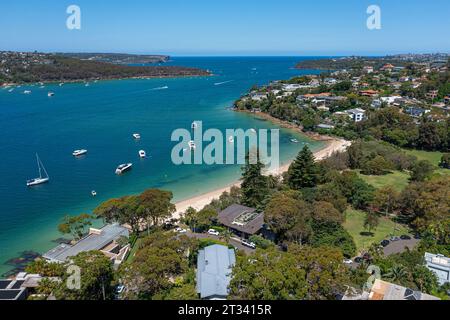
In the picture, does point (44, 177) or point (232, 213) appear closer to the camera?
point (232, 213)

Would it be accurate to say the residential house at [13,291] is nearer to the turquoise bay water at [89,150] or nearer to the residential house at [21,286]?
the residential house at [21,286]

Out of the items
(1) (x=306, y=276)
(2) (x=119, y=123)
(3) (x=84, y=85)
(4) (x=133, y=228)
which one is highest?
(3) (x=84, y=85)

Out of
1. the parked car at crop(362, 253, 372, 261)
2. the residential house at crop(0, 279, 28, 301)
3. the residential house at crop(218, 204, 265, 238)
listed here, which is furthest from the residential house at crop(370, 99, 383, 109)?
the residential house at crop(0, 279, 28, 301)

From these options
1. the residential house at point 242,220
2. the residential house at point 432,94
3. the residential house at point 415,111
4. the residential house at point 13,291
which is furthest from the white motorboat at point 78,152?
the residential house at point 432,94
